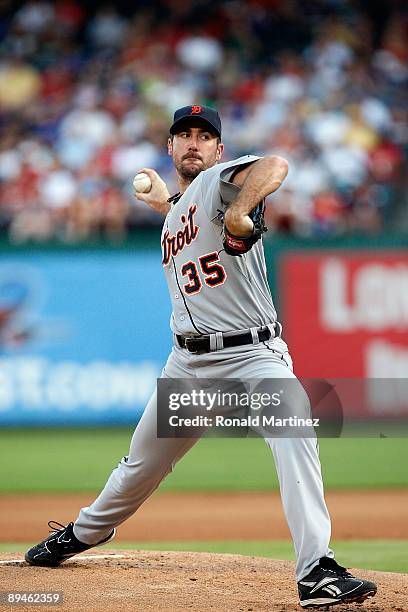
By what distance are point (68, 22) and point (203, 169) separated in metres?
12.1

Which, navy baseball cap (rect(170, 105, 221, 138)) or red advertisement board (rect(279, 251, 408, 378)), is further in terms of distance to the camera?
red advertisement board (rect(279, 251, 408, 378))

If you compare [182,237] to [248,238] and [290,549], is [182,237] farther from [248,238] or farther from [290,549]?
[290,549]

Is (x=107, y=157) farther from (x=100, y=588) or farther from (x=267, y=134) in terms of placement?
(x=100, y=588)

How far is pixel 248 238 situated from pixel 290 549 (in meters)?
2.81

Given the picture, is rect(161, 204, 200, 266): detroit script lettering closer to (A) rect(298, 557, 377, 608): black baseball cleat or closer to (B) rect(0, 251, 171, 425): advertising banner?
(A) rect(298, 557, 377, 608): black baseball cleat

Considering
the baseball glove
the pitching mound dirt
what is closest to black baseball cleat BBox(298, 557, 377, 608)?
the pitching mound dirt

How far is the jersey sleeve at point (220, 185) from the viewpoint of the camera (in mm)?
4238

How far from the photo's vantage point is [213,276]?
4.57 m

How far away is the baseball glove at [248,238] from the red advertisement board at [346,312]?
24.3 feet

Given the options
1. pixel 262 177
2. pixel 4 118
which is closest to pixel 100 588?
pixel 262 177

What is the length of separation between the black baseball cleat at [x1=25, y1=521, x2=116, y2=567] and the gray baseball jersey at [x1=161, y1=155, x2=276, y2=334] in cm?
110

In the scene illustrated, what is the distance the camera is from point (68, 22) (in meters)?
16.3

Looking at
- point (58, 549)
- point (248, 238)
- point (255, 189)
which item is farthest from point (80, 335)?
point (255, 189)

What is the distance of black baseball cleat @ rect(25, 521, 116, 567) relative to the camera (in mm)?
4980
